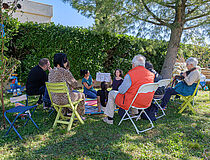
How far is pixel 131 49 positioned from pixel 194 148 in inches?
292

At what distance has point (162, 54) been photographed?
1073 cm

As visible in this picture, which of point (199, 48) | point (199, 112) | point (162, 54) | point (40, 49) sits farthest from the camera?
point (199, 48)

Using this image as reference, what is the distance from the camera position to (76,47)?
7.91m

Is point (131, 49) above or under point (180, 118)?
above

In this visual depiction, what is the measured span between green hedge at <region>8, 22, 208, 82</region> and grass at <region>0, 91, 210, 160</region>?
3883 millimetres

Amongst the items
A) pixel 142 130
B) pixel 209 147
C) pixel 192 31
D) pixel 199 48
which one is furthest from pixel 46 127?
pixel 199 48

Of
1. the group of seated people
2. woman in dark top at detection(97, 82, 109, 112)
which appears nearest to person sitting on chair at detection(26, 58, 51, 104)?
the group of seated people

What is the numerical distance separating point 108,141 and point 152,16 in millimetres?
5425

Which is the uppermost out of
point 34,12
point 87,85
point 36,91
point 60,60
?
point 34,12

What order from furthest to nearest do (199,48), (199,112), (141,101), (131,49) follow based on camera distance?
(199,48) → (131,49) → (199,112) → (141,101)

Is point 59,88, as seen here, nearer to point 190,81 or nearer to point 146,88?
point 146,88

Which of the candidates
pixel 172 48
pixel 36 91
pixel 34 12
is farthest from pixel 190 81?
pixel 34 12

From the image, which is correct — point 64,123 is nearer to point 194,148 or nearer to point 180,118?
point 194,148

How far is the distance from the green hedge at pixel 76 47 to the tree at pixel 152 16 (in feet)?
2.15
